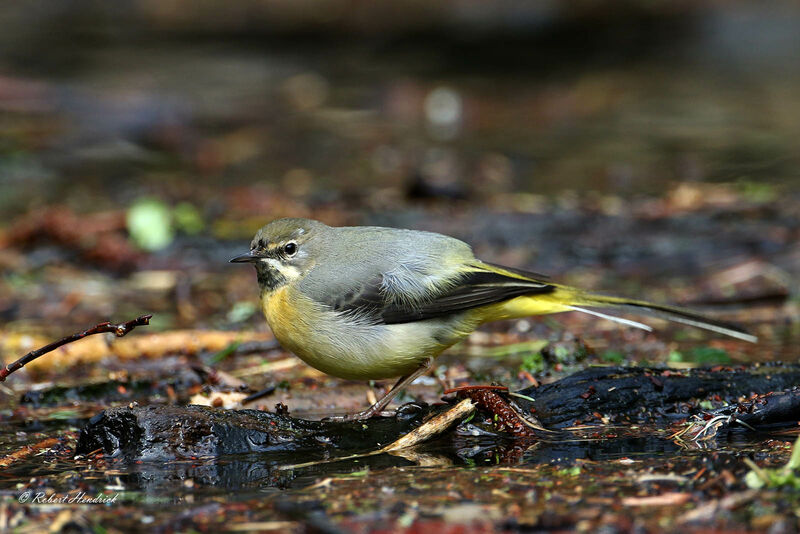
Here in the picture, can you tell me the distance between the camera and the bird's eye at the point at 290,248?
6004 millimetres

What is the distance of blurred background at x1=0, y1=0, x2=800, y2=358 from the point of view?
9289 mm

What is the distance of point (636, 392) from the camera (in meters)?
5.07

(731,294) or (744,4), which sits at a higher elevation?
(744,4)

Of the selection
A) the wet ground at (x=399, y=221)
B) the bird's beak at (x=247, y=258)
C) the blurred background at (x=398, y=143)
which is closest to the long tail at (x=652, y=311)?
the wet ground at (x=399, y=221)

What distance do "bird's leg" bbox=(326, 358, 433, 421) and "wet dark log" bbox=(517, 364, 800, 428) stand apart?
749 mm

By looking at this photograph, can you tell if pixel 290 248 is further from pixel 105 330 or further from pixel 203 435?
pixel 105 330

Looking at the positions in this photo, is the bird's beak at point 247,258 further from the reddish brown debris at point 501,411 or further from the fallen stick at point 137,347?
the reddish brown debris at point 501,411

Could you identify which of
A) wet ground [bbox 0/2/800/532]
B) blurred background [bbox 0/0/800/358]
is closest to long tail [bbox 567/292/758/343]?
wet ground [bbox 0/2/800/532]

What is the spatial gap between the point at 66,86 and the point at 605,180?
10.9 meters

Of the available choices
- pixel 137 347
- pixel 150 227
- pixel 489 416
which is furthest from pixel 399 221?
pixel 489 416

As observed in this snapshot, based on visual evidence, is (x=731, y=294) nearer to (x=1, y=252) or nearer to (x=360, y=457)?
(x=360, y=457)

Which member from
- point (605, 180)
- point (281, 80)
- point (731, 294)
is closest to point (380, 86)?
point (281, 80)

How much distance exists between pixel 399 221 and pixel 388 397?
509 cm

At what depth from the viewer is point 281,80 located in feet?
68.9
